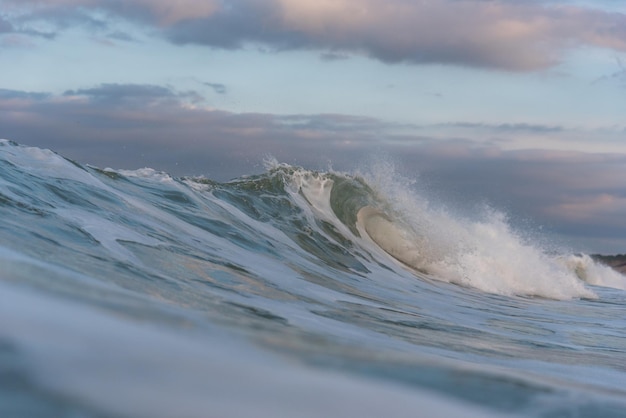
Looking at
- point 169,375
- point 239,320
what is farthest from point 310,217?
point 169,375

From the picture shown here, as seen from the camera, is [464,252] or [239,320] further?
[464,252]

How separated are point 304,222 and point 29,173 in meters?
5.31

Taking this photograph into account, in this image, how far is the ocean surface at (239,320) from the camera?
6.42 ft

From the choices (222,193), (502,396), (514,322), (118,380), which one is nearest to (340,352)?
(502,396)

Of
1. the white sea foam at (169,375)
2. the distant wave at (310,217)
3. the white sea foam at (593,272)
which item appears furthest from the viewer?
the white sea foam at (593,272)

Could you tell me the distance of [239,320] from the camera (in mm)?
3385

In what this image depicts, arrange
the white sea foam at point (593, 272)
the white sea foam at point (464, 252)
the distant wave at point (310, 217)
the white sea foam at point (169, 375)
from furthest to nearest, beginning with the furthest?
the white sea foam at point (593, 272) → the white sea foam at point (464, 252) → the distant wave at point (310, 217) → the white sea foam at point (169, 375)

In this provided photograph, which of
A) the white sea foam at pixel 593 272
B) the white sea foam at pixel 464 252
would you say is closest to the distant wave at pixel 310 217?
the white sea foam at pixel 464 252

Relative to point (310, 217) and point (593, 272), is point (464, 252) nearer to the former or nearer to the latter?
point (310, 217)

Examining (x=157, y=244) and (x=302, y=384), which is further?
(x=157, y=244)

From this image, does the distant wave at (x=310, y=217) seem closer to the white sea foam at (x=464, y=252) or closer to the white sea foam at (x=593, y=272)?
the white sea foam at (x=464, y=252)

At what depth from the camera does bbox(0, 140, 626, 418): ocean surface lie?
1956 millimetres

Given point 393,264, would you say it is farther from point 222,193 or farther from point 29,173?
point 29,173

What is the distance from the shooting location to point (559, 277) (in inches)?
622
